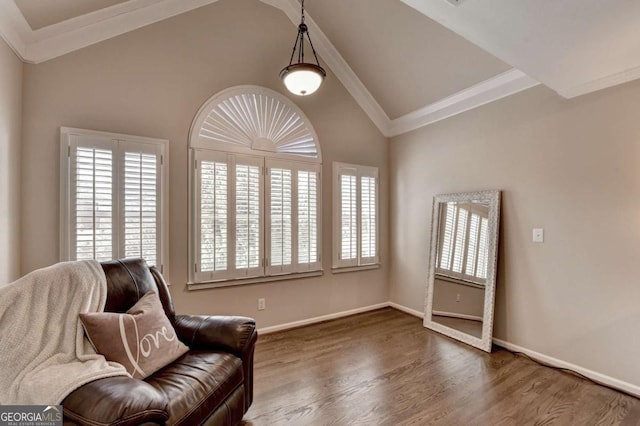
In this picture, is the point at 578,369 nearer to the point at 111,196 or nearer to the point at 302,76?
the point at 302,76

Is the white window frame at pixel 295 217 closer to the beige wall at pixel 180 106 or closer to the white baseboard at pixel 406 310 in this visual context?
the beige wall at pixel 180 106

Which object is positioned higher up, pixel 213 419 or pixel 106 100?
pixel 106 100

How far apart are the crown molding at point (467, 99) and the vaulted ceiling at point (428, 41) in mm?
11

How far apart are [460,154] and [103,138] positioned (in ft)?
12.0

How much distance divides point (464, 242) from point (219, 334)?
9.04ft

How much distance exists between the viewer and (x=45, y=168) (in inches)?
97.5

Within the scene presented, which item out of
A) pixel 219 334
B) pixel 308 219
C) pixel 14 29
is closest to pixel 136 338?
pixel 219 334

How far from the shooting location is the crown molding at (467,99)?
9.70ft

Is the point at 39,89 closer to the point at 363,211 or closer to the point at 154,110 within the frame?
the point at 154,110

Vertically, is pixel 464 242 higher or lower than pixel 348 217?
lower

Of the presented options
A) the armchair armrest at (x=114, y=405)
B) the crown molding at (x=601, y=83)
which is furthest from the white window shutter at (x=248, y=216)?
the crown molding at (x=601, y=83)

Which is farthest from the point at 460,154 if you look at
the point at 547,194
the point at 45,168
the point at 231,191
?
the point at 45,168

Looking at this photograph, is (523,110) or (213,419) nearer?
(213,419)

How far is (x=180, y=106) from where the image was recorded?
3020mm
